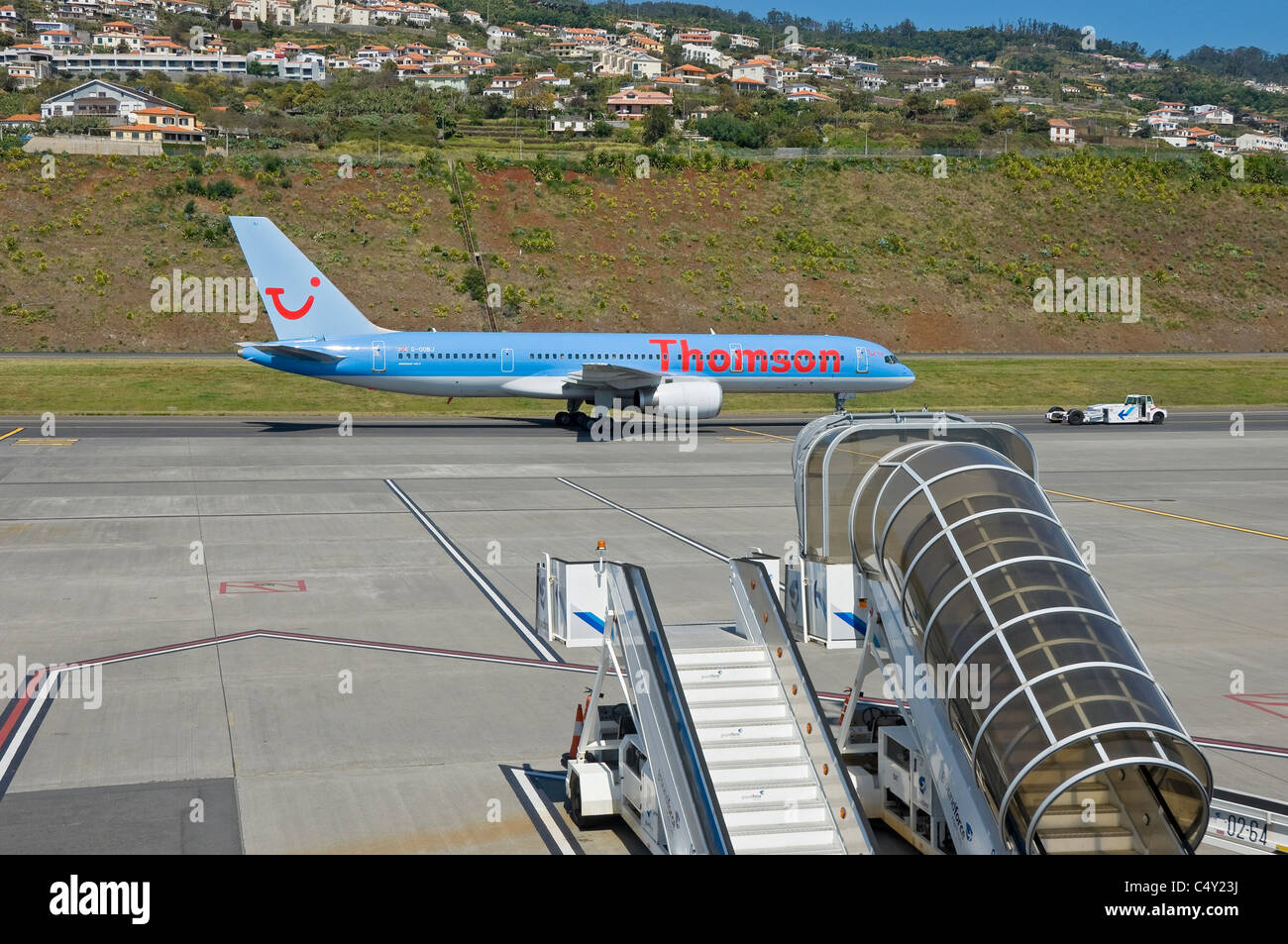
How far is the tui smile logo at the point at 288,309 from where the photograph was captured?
54.4 meters

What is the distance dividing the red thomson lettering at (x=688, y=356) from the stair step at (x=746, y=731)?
148 ft

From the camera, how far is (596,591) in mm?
14828

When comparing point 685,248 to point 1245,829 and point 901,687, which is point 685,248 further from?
point 1245,829

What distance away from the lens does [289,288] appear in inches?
2142

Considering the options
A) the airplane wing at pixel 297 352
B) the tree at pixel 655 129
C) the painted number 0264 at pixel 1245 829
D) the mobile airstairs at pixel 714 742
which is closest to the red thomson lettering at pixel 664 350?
the airplane wing at pixel 297 352

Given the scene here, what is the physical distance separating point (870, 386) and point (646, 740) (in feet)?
163

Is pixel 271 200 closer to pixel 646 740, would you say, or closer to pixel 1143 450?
pixel 1143 450

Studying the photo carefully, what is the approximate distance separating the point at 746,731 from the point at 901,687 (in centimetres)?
164

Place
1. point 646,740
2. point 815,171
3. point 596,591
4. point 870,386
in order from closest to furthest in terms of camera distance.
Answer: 1. point 646,740
2. point 596,591
3. point 870,386
4. point 815,171

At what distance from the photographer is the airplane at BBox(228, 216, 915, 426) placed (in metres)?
54.2

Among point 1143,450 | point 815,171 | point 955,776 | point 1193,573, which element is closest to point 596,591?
point 955,776

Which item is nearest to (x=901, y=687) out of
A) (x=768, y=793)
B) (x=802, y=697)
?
(x=802, y=697)

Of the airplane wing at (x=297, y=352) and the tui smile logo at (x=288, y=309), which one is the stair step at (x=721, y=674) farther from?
the tui smile logo at (x=288, y=309)

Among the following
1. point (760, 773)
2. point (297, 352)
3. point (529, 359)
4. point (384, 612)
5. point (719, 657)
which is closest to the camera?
point (760, 773)
